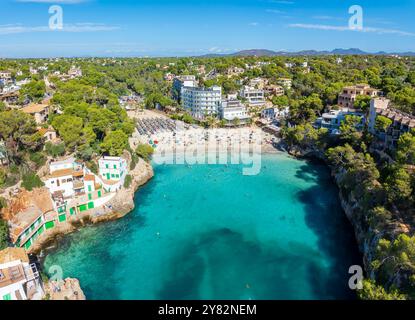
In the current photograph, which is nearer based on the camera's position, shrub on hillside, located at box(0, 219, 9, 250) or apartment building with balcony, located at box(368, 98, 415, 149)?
shrub on hillside, located at box(0, 219, 9, 250)

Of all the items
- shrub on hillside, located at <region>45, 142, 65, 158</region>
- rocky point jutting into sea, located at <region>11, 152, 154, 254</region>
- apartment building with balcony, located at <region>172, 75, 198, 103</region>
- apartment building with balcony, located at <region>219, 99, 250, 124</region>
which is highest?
apartment building with balcony, located at <region>172, 75, 198, 103</region>

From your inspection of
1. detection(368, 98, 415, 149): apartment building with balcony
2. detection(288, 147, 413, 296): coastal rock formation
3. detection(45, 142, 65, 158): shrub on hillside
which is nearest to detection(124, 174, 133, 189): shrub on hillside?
detection(45, 142, 65, 158): shrub on hillside

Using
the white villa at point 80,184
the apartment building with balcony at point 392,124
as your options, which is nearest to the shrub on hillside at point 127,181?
the white villa at point 80,184

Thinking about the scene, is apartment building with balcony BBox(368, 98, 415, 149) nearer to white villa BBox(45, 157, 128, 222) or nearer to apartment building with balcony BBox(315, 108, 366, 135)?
apartment building with balcony BBox(315, 108, 366, 135)

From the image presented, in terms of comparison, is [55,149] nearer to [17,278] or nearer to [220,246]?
[17,278]

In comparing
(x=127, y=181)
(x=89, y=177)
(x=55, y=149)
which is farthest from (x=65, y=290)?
(x=55, y=149)
